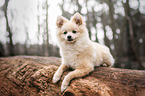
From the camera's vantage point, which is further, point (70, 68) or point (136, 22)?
point (136, 22)

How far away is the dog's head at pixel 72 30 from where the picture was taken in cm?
294

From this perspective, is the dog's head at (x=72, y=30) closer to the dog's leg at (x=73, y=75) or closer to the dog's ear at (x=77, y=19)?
the dog's ear at (x=77, y=19)

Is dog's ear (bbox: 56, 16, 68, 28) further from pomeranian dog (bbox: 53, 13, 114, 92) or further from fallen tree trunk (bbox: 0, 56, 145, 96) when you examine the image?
fallen tree trunk (bbox: 0, 56, 145, 96)

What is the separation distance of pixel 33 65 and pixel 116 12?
1559cm

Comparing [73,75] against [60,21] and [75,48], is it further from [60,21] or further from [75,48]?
[60,21]

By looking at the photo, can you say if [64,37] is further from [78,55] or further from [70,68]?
[70,68]

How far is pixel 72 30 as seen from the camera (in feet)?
9.84

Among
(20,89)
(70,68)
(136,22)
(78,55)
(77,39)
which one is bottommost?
(20,89)

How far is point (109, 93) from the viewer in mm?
Result: 2209

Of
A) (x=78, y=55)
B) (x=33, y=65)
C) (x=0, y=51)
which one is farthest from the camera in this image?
(x=0, y=51)

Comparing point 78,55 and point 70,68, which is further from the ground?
point 78,55

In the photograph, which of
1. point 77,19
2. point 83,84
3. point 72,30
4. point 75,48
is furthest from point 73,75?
point 77,19

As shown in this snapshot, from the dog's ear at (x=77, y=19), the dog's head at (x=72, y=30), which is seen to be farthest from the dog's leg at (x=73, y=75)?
the dog's ear at (x=77, y=19)

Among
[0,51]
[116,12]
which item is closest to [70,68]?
[0,51]
